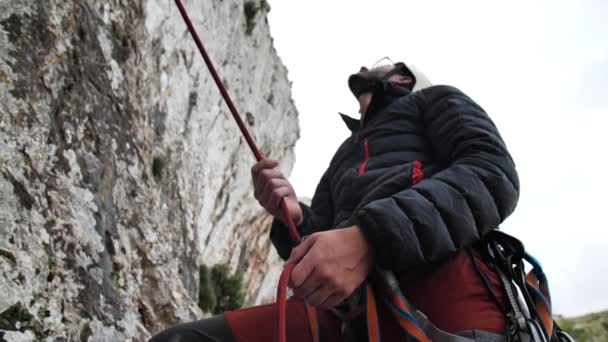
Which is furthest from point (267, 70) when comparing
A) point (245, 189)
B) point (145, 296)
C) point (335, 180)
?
point (335, 180)

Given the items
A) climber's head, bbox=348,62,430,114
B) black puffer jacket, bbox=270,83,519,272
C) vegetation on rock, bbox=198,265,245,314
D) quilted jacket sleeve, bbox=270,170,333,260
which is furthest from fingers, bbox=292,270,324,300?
vegetation on rock, bbox=198,265,245,314

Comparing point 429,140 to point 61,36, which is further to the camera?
point 61,36

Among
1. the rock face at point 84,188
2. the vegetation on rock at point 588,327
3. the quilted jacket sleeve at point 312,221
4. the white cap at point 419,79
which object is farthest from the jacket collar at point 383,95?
the vegetation on rock at point 588,327

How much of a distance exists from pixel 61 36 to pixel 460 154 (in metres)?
3.32

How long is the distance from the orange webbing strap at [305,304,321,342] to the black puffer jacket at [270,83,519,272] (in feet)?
1.32

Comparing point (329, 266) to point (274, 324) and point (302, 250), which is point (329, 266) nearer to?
point (302, 250)

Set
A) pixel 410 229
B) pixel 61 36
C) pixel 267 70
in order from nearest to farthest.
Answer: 1. pixel 410 229
2. pixel 61 36
3. pixel 267 70

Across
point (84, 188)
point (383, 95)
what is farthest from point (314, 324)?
point (84, 188)

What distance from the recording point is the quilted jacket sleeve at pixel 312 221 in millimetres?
2572

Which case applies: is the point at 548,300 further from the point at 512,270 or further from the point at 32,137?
the point at 32,137

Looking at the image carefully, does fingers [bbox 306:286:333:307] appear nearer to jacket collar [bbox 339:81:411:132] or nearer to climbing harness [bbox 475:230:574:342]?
climbing harness [bbox 475:230:574:342]

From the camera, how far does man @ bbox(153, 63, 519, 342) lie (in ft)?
5.02

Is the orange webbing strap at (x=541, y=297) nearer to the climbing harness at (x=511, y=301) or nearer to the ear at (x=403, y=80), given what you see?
the climbing harness at (x=511, y=301)

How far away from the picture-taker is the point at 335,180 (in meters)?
2.55
